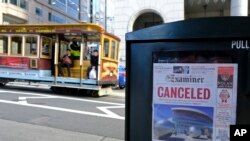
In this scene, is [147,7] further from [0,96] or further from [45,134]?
[45,134]

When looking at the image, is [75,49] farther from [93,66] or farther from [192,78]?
[192,78]

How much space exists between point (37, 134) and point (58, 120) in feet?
5.39

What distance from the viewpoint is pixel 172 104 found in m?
2.29

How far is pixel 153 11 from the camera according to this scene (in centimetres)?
2625

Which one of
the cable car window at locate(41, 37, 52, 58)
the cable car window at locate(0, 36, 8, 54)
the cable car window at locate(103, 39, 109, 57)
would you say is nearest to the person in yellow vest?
the cable car window at locate(41, 37, 52, 58)

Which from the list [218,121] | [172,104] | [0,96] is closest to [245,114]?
[218,121]

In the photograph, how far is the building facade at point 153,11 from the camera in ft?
82.6

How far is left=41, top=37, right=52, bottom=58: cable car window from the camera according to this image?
15.3 metres

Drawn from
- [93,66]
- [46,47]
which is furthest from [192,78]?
[46,47]

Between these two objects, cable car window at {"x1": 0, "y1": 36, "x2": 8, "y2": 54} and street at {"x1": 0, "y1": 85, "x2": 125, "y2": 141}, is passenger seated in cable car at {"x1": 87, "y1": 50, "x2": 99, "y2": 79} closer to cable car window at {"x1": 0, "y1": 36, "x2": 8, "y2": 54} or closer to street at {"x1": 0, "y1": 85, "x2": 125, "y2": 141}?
street at {"x1": 0, "y1": 85, "x2": 125, "y2": 141}

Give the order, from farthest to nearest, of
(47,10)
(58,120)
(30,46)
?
(47,10)
(30,46)
(58,120)

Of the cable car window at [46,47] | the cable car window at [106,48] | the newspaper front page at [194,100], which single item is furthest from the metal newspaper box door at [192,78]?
the cable car window at [46,47]

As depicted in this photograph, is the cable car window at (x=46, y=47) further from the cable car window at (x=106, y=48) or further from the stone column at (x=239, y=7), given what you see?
the stone column at (x=239, y=7)

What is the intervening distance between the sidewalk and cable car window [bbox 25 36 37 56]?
25.6 ft
